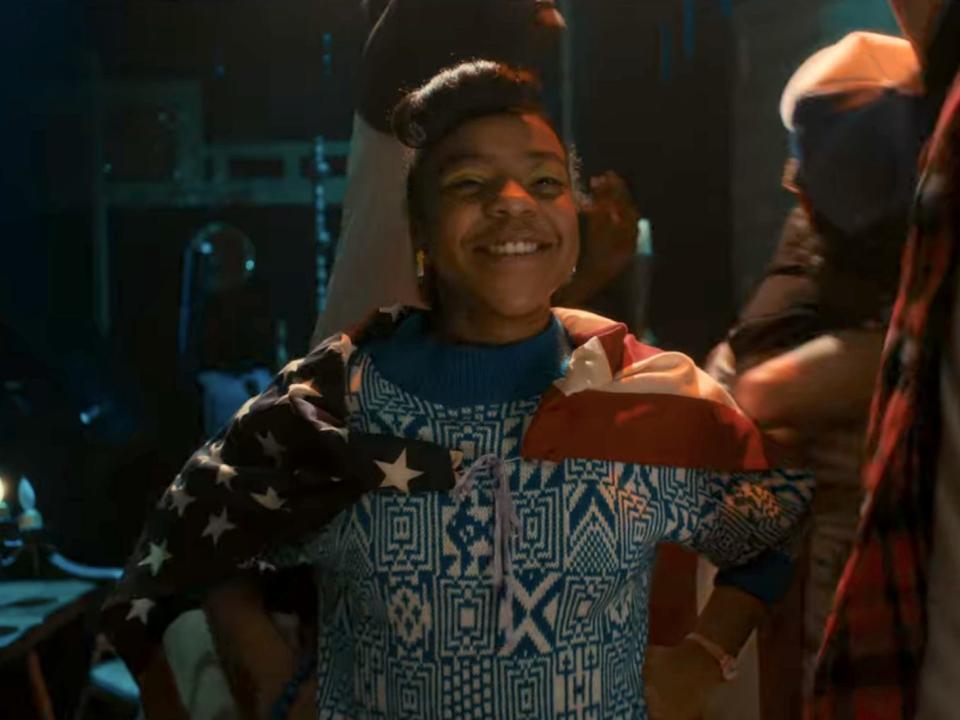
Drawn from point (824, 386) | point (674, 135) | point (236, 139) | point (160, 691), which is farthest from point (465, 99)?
point (236, 139)

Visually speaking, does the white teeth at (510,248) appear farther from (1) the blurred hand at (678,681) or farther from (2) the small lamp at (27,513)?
(2) the small lamp at (27,513)

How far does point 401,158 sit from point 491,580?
72cm

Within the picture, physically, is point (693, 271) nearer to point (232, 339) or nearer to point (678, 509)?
point (232, 339)

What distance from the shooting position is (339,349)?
110 centimetres

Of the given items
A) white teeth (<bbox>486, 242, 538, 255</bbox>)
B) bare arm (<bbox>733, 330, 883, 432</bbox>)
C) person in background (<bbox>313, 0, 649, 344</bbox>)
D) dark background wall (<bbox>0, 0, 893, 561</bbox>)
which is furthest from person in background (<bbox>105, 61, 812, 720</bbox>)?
dark background wall (<bbox>0, 0, 893, 561</bbox>)

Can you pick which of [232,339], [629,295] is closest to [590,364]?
[629,295]

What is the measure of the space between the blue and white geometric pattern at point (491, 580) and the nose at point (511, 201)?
0.19m

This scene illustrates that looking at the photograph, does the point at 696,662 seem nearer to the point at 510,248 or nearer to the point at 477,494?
the point at 477,494

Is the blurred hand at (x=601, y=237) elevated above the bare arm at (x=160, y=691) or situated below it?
above

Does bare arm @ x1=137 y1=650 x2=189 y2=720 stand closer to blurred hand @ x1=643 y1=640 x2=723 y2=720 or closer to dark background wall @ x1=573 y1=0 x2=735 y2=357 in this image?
blurred hand @ x1=643 y1=640 x2=723 y2=720

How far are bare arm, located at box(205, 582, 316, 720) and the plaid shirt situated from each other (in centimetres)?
→ 69

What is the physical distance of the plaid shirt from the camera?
21.5 inches

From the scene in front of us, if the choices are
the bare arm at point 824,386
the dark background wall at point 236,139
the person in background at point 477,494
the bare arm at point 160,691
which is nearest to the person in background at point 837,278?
the bare arm at point 824,386

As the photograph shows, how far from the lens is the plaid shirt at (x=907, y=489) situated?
21.5 inches
